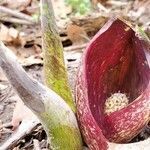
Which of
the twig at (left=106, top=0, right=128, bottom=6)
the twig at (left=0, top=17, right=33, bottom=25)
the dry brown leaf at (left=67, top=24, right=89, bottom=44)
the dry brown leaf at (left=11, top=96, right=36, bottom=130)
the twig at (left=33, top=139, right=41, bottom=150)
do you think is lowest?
the twig at (left=106, top=0, right=128, bottom=6)

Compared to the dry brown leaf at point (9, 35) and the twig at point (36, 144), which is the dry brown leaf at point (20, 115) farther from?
the dry brown leaf at point (9, 35)

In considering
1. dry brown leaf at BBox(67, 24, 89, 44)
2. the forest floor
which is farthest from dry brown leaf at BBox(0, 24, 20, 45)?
dry brown leaf at BBox(67, 24, 89, 44)

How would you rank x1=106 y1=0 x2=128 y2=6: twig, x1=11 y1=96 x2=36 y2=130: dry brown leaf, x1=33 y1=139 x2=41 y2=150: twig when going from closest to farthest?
x1=33 y1=139 x2=41 y2=150: twig < x1=11 y1=96 x2=36 y2=130: dry brown leaf < x1=106 y1=0 x2=128 y2=6: twig

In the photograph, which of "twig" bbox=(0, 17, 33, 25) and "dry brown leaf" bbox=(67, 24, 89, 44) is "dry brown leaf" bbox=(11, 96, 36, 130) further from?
"twig" bbox=(0, 17, 33, 25)

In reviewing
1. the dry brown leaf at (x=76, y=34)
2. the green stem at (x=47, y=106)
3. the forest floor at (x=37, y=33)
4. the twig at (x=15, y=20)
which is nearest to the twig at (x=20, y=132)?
the forest floor at (x=37, y=33)

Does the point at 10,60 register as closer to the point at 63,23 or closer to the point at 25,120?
the point at 25,120

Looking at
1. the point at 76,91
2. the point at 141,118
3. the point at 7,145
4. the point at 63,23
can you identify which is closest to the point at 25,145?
the point at 7,145
